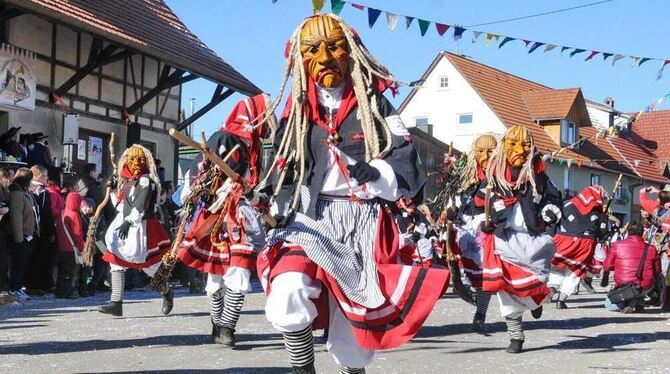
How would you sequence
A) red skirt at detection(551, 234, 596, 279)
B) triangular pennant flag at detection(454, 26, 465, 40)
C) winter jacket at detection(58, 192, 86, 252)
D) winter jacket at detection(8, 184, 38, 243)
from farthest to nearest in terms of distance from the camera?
triangular pennant flag at detection(454, 26, 465, 40)
winter jacket at detection(58, 192, 86, 252)
red skirt at detection(551, 234, 596, 279)
winter jacket at detection(8, 184, 38, 243)

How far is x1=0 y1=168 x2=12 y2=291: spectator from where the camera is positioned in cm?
1144

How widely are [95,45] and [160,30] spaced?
3432 mm

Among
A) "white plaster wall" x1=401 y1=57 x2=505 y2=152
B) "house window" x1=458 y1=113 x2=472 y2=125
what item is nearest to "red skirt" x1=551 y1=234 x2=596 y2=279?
"white plaster wall" x1=401 y1=57 x2=505 y2=152

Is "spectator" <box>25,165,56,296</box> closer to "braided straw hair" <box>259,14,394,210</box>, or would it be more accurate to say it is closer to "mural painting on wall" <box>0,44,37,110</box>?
"mural painting on wall" <box>0,44,37,110</box>

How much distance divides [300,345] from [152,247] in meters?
5.40

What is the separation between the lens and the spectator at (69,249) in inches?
512

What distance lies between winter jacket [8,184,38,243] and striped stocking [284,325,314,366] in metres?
8.23

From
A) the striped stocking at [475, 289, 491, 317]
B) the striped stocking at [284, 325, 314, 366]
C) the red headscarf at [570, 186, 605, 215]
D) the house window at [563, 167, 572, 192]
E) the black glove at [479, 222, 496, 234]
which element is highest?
the house window at [563, 167, 572, 192]

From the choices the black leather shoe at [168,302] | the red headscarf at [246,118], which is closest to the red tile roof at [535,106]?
the black leather shoe at [168,302]

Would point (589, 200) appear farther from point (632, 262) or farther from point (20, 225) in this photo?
point (20, 225)

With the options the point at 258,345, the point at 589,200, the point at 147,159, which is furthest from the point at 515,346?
the point at 589,200

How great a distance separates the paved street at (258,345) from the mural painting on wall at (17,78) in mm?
6001

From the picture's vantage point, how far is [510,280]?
8328mm

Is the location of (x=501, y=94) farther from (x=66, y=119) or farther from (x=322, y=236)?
(x=322, y=236)
